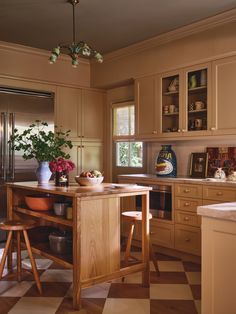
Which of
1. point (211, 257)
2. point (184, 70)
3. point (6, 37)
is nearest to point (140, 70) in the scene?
point (184, 70)

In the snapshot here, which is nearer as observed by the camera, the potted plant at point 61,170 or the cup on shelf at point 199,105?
the potted plant at point 61,170

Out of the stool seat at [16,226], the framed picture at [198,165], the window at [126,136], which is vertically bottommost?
the stool seat at [16,226]

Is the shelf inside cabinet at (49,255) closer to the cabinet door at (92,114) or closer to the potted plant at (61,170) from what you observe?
the potted plant at (61,170)

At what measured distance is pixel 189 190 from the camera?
368 cm

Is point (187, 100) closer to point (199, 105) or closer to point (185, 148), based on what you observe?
point (199, 105)

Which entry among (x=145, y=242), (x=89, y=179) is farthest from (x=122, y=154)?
(x=145, y=242)

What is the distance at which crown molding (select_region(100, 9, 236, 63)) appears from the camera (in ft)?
11.8

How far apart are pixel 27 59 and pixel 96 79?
1068 mm

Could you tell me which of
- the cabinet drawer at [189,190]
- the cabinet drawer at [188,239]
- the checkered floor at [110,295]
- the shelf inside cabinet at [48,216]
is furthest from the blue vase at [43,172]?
the cabinet drawer at [188,239]

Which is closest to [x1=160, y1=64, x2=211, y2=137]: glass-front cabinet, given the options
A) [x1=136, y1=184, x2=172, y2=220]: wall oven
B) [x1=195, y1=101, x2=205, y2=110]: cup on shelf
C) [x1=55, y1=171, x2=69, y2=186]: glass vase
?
[x1=195, y1=101, x2=205, y2=110]: cup on shelf

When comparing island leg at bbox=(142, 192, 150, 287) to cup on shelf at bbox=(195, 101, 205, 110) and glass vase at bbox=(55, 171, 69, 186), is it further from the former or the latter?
cup on shelf at bbox=(195, 101, 205, 110)

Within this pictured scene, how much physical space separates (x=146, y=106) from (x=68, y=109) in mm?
1258

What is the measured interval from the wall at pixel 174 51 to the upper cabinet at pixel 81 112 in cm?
31

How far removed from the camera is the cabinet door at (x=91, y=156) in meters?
5.28
